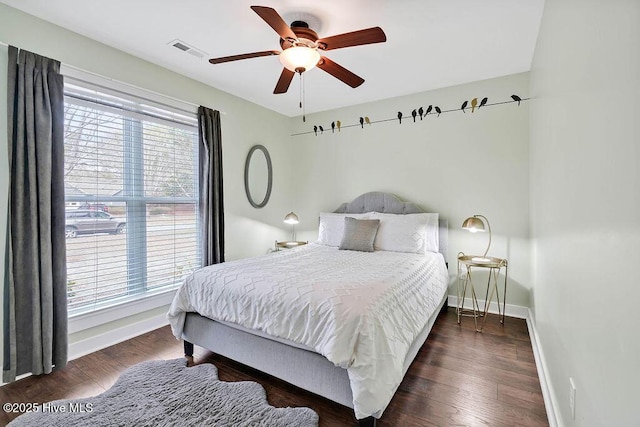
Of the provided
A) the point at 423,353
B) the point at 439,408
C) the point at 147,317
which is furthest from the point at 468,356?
the point at 147,317

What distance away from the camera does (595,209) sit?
1.06 meters

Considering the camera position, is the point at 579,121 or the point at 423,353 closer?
the point at 579,121

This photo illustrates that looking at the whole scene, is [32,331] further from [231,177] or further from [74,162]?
[231,177]

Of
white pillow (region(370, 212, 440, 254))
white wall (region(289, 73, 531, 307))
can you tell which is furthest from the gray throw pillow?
white wall (region(289, 73, 531, 307))

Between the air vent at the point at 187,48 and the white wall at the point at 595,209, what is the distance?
2.68m

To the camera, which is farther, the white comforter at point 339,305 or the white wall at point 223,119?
the white wall at point 223,119

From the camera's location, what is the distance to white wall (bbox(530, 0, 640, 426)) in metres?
0.78

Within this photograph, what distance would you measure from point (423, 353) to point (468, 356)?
0.35 meters

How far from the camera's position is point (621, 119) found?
2.78 ft

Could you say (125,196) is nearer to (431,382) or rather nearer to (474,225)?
(431,382)

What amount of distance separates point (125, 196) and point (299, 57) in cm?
207

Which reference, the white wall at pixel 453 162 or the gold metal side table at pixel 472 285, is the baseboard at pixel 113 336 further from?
the gold metal side table at pixel 472 285

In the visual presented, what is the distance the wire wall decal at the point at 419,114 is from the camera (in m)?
3.37

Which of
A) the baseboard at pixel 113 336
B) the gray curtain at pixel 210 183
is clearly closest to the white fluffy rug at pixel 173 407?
the baseboard at pixel 113 336
